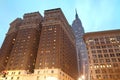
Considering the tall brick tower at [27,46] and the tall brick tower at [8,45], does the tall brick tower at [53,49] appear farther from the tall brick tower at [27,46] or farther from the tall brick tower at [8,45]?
the tall brick tower at [8,45]

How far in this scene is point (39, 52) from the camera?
395 feet

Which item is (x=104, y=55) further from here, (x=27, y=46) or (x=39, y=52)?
(x=27, y=46)

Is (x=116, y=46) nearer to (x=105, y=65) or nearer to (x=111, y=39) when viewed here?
(x=111, y=39)

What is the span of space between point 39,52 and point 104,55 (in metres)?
50.6

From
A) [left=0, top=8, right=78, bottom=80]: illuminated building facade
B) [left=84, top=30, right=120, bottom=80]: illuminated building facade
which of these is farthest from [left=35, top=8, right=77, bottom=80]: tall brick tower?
[left=84, top=30, right=120, bottom=80]: illuminated building facade

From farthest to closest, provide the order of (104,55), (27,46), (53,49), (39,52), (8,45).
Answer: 1. (8,45)
2. (27,46)
3. (39,52)
4. (53,49)
5. (104,55)

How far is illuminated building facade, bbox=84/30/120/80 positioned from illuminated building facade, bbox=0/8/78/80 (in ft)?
76.4

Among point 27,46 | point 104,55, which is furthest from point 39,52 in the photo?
point 104,55

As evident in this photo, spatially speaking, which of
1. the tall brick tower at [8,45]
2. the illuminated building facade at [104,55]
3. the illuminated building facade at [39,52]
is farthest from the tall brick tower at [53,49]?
the tall brick tower at [8,45]

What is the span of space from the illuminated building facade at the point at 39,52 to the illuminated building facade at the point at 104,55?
917 inches

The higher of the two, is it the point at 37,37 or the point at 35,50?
the point at 37,37


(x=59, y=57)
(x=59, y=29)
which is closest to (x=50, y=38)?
(x=59, y=29)

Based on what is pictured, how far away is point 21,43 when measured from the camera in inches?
5231

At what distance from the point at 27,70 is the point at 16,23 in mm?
66252
